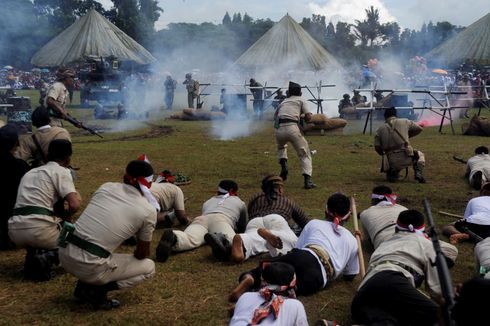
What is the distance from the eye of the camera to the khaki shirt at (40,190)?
5816 millimetres

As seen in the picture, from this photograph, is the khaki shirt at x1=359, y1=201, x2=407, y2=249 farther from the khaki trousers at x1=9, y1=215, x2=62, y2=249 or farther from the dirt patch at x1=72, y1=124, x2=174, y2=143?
the dirt patch at x1=72, y1=124, x2=174, y2=143

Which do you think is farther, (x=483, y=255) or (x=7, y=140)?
(x=7, y=140)

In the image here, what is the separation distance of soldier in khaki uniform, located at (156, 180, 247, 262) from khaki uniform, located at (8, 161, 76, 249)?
135cm

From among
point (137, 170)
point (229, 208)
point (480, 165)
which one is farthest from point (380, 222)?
point (480, 165)

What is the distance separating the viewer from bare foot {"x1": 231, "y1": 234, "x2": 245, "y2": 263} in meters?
6.55

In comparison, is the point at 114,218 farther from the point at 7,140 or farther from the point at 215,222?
the point at 7,140

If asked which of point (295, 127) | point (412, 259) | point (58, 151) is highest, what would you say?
point (58, 151)

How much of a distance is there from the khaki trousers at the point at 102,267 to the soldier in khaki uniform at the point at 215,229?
130 cm

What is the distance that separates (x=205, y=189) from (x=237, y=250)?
415cm

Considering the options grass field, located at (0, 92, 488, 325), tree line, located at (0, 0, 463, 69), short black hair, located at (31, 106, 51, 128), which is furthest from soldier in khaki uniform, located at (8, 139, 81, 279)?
tree line, located at (0, 0, 463, 69)

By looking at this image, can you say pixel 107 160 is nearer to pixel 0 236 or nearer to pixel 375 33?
pixel 0 236

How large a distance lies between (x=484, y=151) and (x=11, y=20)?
25.7 metres

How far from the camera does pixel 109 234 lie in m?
4.98

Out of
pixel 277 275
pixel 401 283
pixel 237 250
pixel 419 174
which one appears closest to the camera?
pixel 277 275
